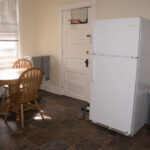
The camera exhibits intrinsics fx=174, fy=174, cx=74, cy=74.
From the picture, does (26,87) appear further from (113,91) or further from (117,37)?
(117,37)

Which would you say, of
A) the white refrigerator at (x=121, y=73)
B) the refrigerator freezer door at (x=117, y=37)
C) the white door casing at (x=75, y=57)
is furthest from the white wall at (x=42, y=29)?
the white refrigerator at (x=121, y=73)

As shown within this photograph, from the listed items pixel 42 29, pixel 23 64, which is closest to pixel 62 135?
pixel 23 64

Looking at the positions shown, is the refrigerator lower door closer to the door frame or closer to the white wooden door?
the white wooden door

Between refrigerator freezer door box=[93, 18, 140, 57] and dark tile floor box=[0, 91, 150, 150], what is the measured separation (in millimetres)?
1200

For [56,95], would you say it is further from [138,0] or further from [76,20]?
[138,0]

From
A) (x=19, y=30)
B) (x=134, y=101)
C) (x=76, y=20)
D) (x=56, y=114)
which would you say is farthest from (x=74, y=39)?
(x=134, y=101)

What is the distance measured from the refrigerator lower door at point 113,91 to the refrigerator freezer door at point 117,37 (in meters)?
0.10

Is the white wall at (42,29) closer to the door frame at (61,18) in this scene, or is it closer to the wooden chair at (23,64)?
the door frame at (61,18)

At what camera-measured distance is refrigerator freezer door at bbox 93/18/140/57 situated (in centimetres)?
223

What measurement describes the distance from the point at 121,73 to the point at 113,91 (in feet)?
1.00

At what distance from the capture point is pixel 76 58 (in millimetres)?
3959

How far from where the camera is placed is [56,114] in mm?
3242

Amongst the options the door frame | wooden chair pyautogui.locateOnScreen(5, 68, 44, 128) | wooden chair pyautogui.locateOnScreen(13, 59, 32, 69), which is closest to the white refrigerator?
wooden chair pyautogui.locateOnScreen(5, 68, 44, 128)

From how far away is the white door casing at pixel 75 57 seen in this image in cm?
372
